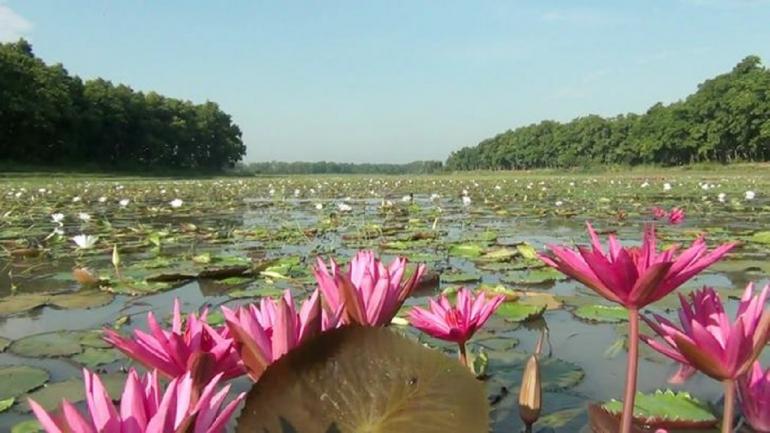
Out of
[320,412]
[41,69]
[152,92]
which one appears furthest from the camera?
[152,92]

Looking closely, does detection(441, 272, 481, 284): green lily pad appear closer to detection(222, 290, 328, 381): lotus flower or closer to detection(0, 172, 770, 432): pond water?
detection(0, 172, 770, 432): pond water

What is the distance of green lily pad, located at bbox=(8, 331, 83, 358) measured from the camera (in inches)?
69.8

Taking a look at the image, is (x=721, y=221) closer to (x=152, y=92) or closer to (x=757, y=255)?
(x=757, y=255)

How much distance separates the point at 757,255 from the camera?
138 inches

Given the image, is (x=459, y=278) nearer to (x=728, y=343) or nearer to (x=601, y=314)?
(x=601, y=314)

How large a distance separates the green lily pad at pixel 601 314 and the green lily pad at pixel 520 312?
0.15m

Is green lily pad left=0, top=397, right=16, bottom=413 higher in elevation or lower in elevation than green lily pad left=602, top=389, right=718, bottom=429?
lower

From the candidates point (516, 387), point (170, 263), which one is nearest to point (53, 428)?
point (516, 387)

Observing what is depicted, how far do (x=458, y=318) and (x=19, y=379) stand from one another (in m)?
1.18

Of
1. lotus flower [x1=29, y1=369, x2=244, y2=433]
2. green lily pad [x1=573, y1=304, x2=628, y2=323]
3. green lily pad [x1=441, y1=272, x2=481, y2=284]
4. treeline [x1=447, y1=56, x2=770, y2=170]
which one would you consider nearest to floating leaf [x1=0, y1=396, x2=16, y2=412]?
lotus flower [x1=29, y1=369, x2=244, y2=433]

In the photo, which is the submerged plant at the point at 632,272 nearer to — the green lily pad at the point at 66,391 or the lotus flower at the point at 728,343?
the lotus flower at the point at 728,343

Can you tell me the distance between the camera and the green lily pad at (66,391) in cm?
137

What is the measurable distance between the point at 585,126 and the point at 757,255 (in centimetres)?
5757

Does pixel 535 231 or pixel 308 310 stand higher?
pixel 308 310
